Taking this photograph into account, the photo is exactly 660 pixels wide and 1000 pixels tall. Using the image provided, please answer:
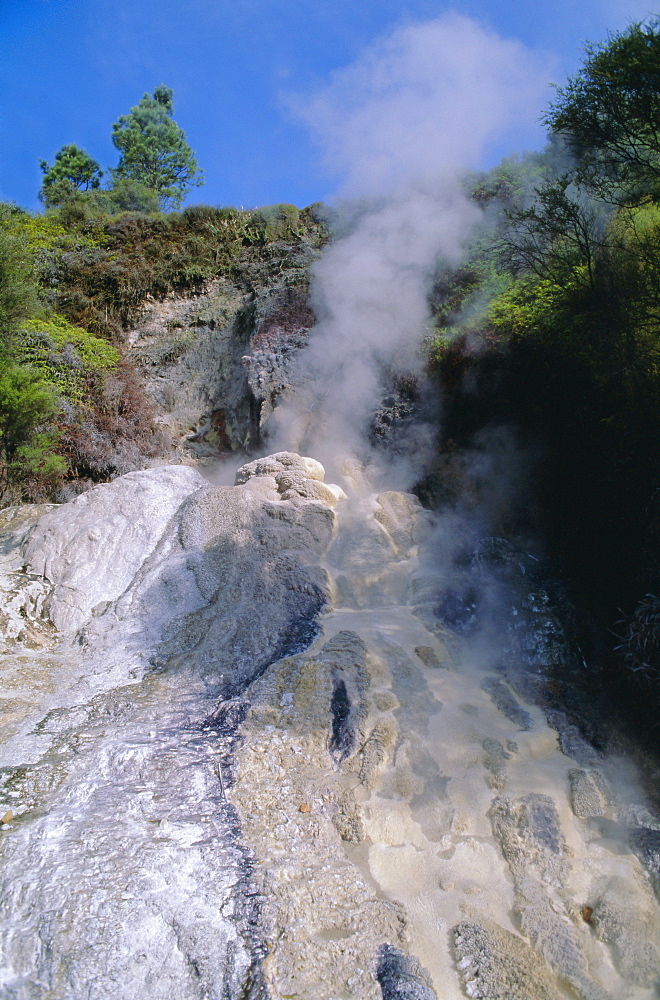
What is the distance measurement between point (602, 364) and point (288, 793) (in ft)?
14.1

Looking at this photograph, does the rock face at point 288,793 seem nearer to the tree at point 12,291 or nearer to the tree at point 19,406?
the tree at point 19,406

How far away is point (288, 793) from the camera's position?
10.6ft

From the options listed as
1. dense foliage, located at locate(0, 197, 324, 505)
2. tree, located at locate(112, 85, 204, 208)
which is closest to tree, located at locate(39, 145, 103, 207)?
tree, located at locate(112, 85, 204, 208)

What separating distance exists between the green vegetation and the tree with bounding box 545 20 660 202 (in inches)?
0.4

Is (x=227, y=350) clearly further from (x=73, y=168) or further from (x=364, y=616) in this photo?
(x=73, y=168)

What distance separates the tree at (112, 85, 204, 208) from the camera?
2112cm

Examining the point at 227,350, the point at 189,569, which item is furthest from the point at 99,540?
the point at 227,350

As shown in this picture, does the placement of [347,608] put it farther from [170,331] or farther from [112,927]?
[170,331]

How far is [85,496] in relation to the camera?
5934 millimetres

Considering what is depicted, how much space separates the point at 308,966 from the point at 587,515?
4.24 meters

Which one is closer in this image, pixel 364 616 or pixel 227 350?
pixel 364 616

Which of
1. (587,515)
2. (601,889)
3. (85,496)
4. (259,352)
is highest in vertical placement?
(259,352)

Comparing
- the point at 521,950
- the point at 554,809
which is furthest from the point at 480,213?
the point at 521,950

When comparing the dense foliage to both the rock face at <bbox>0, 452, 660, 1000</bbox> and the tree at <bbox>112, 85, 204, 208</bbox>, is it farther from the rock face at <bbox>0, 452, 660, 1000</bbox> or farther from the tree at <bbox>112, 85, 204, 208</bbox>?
the tree at <bbox>112, 85, 204, 208</bbox>
